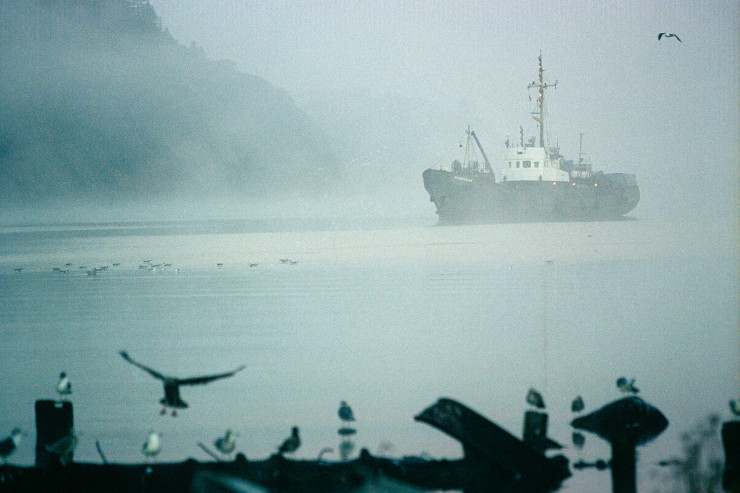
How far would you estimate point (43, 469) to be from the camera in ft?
17.2

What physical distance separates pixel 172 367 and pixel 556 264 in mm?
19602

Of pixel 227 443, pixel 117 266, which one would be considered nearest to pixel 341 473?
pixel 227 443

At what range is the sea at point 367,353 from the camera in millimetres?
6949

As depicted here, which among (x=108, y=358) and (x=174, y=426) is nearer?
(x=174, y=426)

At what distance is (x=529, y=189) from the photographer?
182 ft

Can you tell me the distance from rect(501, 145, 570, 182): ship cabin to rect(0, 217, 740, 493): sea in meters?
30.0

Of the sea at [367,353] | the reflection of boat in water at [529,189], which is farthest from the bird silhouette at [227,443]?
the reflection of boat in water at [529,189]

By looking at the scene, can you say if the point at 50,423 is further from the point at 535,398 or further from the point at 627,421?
the point at 627,421

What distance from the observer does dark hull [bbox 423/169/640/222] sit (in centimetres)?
5494

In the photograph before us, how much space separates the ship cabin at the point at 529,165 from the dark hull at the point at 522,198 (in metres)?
0.41

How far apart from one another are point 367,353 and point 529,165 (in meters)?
44.7

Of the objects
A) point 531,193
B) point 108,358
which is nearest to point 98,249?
point 531,193

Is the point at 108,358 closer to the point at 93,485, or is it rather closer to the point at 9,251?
the point at 93,485

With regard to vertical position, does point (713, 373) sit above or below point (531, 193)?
below
